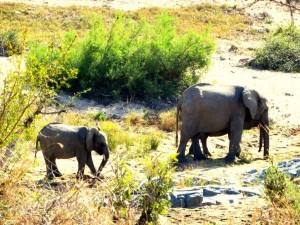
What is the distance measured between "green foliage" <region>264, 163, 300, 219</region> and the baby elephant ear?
205 inches

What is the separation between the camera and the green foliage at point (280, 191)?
26.1 feet

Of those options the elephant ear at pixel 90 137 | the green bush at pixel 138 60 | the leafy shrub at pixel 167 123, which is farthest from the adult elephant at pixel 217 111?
the green bush at pixel 138 60

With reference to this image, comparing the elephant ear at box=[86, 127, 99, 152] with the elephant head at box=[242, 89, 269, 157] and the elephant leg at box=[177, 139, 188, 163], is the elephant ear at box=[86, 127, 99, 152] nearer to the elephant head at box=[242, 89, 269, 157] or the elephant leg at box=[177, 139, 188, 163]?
the elephant leg at box=[177, 139, 188, 163]

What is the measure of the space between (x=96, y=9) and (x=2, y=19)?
4.59m

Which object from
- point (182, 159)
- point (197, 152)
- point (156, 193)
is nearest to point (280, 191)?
point (156, 193)

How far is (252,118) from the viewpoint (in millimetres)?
14023

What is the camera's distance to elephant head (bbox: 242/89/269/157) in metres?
13.8

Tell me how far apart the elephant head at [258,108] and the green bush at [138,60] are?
188 inches

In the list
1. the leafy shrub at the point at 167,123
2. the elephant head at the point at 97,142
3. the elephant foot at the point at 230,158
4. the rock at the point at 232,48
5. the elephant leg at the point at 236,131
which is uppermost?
the elephant head at the point at 97,142

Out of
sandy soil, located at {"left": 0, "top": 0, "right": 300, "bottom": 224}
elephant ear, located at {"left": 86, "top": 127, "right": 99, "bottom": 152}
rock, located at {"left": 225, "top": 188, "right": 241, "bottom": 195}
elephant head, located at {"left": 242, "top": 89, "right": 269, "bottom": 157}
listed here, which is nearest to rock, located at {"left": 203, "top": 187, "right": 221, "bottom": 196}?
rock, located at {"left": 225, "top": 188, "right": 241, "bottom": 195}

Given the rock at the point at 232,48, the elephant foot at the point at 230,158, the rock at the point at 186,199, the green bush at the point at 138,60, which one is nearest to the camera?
the rock at the point at 186,199

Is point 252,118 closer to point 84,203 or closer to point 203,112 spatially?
point 203,112

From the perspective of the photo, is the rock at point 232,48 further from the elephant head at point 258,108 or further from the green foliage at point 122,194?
the green foliage at point 122,194

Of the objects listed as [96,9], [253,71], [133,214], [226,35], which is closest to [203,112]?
[133,214]
